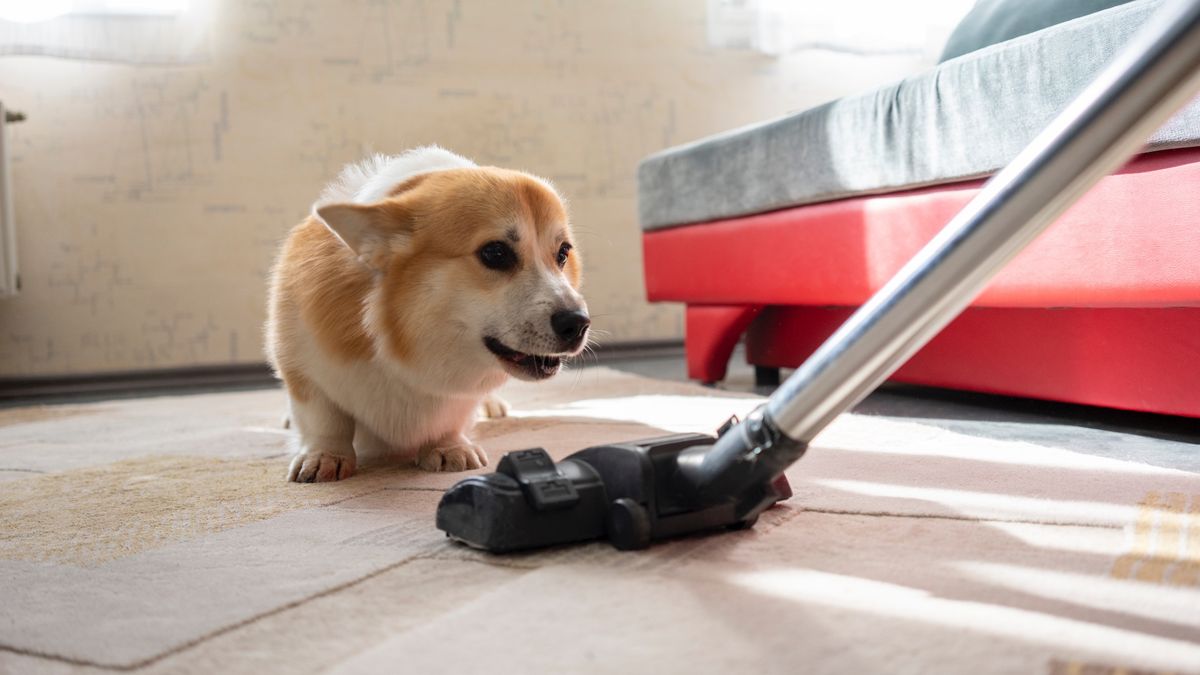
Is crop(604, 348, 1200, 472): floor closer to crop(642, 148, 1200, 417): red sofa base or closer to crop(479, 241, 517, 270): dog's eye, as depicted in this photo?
crop(642, 148, 1200, 417): red sofa base

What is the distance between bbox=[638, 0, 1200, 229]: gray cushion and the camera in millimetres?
1355

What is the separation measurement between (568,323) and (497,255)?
0.50 feet

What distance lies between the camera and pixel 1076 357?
1.57 meters

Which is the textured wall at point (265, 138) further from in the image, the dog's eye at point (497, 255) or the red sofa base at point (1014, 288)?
the dog's eye at point (497, 255)

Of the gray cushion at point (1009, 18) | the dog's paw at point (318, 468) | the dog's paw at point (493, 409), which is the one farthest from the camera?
the dog's paw at point (493, 409)

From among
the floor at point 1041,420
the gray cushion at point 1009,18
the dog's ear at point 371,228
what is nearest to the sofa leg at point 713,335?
the floor at point 1041,420

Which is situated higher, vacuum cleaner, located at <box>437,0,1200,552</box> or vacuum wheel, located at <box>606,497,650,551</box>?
vacuum cleaner, located at <box>437,0,1200,552</box>

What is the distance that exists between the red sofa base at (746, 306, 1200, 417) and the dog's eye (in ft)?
3.01

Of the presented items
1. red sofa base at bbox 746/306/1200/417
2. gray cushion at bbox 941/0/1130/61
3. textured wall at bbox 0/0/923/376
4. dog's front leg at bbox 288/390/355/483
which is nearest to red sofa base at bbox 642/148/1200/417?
red sofa base at bbox 746/306/1200/417

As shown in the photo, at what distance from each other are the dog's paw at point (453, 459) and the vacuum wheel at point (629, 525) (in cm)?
56

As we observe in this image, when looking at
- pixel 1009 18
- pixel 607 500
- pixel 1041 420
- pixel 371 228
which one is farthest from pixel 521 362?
pixel 1009 18

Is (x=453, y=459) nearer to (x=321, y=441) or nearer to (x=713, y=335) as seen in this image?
(x=321, y=441)

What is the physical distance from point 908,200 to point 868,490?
753mm

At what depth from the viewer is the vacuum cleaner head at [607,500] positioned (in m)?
0.88
